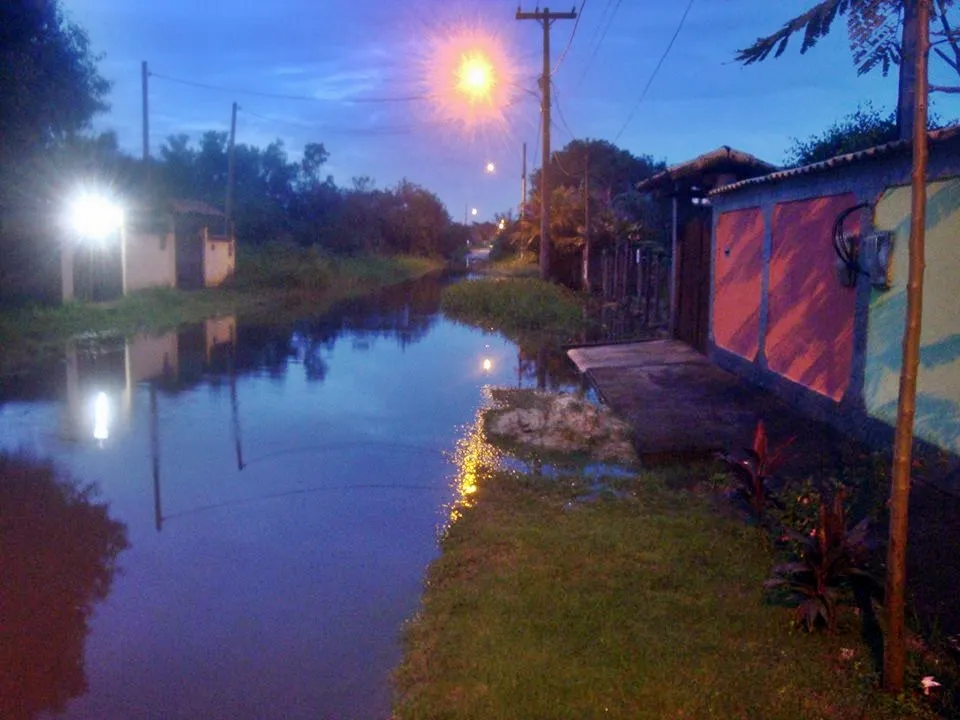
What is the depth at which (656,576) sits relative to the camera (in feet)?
20.5

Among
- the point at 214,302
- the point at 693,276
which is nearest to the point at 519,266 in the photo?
the point at 214,302

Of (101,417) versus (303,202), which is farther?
(303,202)

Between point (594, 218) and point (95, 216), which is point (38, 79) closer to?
point (95, 216)

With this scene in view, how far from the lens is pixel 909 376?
4.38m

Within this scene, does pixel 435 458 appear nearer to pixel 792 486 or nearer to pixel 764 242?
pixel 792 486

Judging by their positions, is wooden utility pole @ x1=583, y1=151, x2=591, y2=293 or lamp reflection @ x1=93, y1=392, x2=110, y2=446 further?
wooden utility pole @ x1=583, y1=151, x2=591, y2=293

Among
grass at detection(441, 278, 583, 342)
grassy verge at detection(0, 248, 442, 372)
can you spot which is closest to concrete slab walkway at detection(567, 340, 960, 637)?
grass at detection(441, 278, 583, 342)

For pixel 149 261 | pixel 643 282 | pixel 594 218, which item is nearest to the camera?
pixel 643 282

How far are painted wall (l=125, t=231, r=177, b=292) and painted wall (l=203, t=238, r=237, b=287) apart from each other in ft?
7.36

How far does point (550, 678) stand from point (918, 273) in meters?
2.62

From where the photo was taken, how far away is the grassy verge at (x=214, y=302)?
19.6m

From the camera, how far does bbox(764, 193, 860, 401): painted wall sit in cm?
1016

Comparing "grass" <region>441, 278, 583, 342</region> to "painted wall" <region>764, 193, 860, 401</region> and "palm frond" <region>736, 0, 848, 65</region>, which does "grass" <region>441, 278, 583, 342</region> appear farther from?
"palm frond" <region>736, 0, 848, 65</region>

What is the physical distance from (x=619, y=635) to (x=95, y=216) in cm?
2475
